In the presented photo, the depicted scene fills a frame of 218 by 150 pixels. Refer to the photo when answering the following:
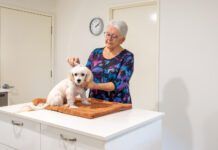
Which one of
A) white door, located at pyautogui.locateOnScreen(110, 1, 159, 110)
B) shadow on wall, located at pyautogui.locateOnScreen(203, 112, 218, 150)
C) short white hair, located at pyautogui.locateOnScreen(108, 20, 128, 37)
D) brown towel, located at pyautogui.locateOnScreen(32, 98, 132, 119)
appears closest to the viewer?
brown towel, located at pyautogui.locateOnScreen(32, 98, 132, 119)

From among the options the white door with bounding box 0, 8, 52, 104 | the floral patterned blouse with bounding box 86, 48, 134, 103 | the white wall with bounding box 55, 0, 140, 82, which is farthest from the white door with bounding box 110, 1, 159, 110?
the white door with bounding box 0, 8, 52, 104

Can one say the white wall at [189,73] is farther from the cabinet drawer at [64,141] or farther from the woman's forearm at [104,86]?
the cabinet drawer at [64,141]

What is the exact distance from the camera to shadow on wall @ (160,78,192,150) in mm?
2715

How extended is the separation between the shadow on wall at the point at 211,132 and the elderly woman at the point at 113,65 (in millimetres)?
1186

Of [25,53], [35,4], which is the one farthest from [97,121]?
[35,4]

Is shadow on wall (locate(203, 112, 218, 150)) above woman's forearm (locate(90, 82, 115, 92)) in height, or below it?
below

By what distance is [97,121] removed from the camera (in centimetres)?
130

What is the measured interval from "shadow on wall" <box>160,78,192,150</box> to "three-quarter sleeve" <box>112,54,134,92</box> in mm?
1203

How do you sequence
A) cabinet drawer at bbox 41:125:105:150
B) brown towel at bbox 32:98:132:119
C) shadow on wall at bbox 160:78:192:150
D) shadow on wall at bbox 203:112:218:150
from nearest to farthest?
1. cabinet drawer at bbox 41:125:105:150
2. brown towel at bbox 32:98:132:119
3. shadow on wall at bbox 203:112:218:150
4. shadow on wall at bbox 160:78:192:150

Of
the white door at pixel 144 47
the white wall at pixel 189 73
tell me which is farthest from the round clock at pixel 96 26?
the white wall at pixel 189 73

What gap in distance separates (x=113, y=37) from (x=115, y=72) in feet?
0.82

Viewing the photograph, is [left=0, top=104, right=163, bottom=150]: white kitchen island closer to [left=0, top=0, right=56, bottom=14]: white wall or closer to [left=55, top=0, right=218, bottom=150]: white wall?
[left=55, top=0, right=218, bottom=150]: white wall

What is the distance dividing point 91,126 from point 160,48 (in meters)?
1.89

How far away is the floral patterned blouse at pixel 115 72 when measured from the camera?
1.71 m
